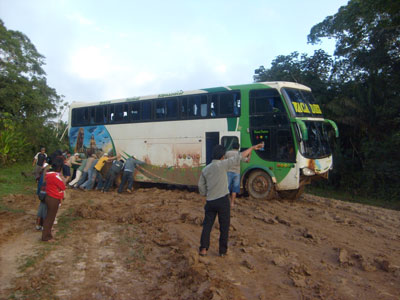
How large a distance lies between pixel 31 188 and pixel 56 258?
9643mm

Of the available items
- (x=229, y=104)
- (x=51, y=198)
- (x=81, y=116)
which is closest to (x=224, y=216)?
(x=51, y=198)

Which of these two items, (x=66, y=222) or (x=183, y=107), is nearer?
(x=66, y=222)

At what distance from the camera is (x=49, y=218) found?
21.8 feet

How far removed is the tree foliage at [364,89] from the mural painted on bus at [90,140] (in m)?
11.0

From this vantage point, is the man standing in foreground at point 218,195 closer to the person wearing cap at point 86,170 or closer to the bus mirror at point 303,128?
the bus mirror at point 303,128

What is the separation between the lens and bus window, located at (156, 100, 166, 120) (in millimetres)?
13172

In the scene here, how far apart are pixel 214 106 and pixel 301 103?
109 inches

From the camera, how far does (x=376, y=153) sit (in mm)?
17391

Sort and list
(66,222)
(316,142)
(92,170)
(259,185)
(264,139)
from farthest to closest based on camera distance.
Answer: (92,170) → (259,185) → (264,139) → (316,142) → (66,222)

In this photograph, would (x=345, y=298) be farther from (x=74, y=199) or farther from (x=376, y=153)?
(x=376, y=153)

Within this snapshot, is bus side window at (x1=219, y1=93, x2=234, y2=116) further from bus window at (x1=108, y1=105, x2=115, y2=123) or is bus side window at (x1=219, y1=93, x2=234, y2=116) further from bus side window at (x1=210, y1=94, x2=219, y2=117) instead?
bus window at (x1=108, y1=105, x2=115, y2=123)

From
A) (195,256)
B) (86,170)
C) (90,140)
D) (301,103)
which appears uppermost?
(301,103)

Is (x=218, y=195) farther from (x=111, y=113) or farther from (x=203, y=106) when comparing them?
(x=111, y=113)

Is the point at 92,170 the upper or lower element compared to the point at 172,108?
lower
